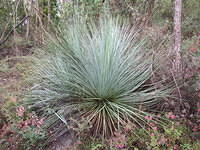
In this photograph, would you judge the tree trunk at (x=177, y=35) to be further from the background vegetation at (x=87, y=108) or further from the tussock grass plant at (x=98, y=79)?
the tussock grass plant at (x=98, y=79)

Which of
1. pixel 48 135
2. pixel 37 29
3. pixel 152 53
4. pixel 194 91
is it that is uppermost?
pixel 37 29

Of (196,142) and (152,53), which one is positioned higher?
(152,53)

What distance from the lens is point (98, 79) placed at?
3014mm

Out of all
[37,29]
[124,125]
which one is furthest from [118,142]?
[37,29]

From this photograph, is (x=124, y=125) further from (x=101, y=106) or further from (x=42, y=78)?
(x=42, y=78)

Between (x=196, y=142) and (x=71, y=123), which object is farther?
(x=71, y=123)

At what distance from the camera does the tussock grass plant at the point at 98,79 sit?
291cm

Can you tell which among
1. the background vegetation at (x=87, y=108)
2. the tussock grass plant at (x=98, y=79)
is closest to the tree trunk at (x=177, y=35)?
the background vegetation at (x=87, y=108)

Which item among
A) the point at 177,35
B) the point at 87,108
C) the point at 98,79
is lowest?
the point at 87,108

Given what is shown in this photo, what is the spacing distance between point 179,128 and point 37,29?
2.81m

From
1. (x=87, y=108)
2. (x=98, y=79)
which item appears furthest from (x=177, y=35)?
(x=87, y=108)

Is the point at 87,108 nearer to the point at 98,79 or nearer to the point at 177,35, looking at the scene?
the point at 98,79

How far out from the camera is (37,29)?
3.86 meters

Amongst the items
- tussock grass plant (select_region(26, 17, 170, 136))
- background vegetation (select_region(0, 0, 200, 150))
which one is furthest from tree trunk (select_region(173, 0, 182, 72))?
tussock grass plant (select_region(26, 17, 170, 136))
